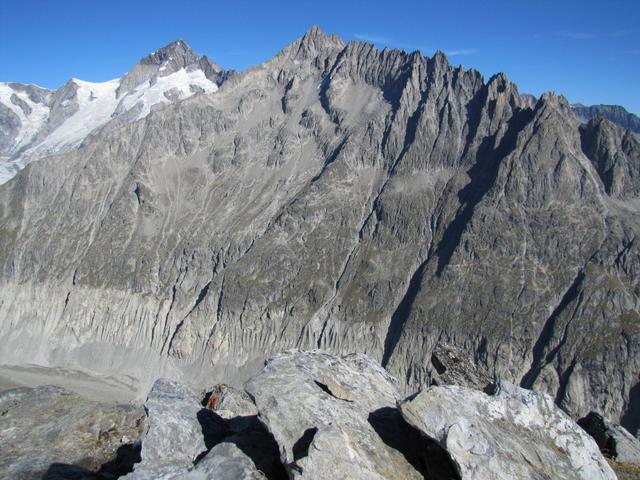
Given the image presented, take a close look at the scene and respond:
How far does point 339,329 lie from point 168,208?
255 ft

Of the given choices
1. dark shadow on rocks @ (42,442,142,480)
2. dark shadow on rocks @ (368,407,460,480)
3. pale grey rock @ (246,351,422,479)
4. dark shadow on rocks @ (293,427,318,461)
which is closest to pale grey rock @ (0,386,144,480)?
dark shadow on rocks @ (42,442,142,480)

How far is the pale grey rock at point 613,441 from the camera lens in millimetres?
21203

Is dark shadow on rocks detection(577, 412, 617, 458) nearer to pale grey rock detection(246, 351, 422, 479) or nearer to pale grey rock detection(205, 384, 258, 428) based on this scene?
pale grey rock detection(246, 351, 422, 479)

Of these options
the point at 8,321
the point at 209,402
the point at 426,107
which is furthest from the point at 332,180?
the point at 209,402

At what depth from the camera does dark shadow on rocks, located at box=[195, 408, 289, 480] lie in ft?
48.3

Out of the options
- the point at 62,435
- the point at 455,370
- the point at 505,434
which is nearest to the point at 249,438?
the point at 505,434

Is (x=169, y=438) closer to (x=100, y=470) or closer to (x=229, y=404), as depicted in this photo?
(x=100, y=470)

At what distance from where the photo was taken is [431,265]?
143500 mm

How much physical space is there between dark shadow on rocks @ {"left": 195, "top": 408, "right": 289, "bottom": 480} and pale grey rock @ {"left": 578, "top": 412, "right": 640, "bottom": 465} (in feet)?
41.6

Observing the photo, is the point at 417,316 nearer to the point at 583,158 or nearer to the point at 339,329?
the point at 339,329

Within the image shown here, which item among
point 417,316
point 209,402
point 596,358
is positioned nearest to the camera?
point 209,402

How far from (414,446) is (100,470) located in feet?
37.3

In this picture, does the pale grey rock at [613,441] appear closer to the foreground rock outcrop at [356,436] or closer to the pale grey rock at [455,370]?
the pale grey rock at [455,370]

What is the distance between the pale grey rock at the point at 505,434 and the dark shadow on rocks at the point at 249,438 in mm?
3788
